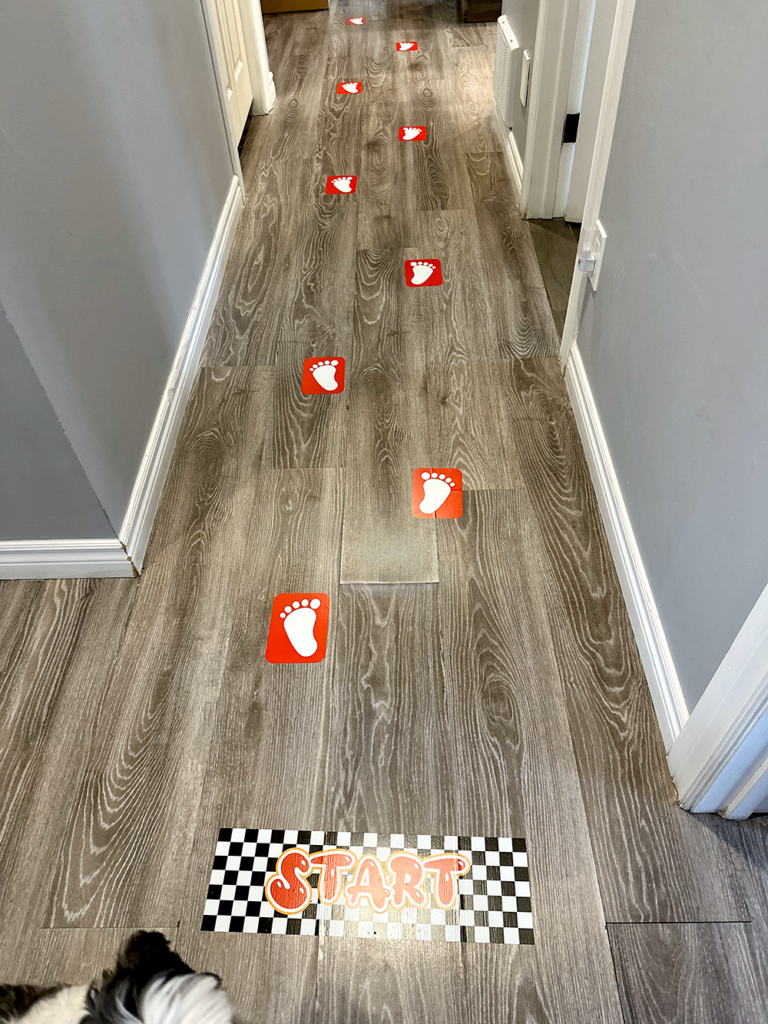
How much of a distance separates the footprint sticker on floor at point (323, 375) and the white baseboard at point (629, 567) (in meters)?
0.64

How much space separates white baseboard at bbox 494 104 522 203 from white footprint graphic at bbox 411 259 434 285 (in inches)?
20.1

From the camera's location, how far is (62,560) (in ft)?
4.97

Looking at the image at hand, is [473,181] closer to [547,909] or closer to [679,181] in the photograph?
[679,181]

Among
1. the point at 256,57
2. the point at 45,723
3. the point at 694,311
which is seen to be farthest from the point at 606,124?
the point at 256,57

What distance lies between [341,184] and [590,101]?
3.28 ft

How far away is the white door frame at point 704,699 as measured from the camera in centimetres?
93

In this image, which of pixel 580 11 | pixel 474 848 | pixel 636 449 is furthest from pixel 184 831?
pixel 580 11

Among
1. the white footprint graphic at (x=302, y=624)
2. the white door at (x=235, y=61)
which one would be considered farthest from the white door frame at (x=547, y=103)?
the white footprint graphic at (x=302, y=624)

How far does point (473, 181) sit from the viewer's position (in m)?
2.71

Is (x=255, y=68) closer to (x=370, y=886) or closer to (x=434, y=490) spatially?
(x=434, y=490)

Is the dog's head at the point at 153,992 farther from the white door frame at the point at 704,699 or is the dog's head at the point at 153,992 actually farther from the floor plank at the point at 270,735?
the white door frame at the point at 704,699

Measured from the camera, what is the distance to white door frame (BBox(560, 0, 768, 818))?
3.05 ft

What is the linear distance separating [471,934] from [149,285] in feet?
5.03

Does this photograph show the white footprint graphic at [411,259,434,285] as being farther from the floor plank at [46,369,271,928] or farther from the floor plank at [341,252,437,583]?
the floor plank at [46,369,271,928]
